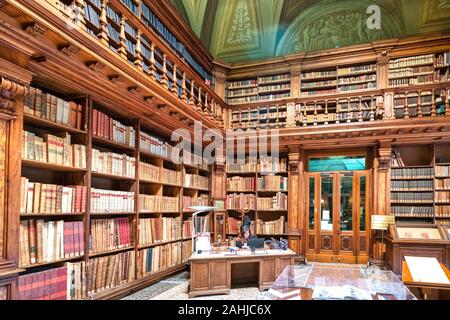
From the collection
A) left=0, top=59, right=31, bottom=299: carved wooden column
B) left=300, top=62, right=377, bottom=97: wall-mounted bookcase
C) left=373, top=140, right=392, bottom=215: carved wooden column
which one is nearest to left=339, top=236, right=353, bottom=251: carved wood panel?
left=373, top=140, right=392, bottom=215: carved wooden column

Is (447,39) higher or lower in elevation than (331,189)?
higher

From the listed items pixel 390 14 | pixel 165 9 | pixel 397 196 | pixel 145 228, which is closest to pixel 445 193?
pixel 397 196

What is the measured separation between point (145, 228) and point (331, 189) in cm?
416

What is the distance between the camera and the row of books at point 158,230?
180 inches

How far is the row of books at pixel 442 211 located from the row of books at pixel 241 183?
3514 mm

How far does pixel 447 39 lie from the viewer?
238 inches

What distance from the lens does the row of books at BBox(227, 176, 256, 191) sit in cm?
712

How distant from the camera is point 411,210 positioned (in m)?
6.17

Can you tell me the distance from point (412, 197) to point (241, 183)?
342 centimetres

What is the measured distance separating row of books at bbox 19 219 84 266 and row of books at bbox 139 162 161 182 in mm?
1347

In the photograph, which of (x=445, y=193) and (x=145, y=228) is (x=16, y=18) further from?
(x=445, y=193)

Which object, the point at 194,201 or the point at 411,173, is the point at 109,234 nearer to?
the point at 194,201

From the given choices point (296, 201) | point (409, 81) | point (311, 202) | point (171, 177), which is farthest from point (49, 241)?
point (409, 81)

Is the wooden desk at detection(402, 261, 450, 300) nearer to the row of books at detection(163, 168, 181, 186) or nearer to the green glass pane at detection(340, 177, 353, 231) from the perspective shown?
the row of books at detection(163, 168, 181, 186)
